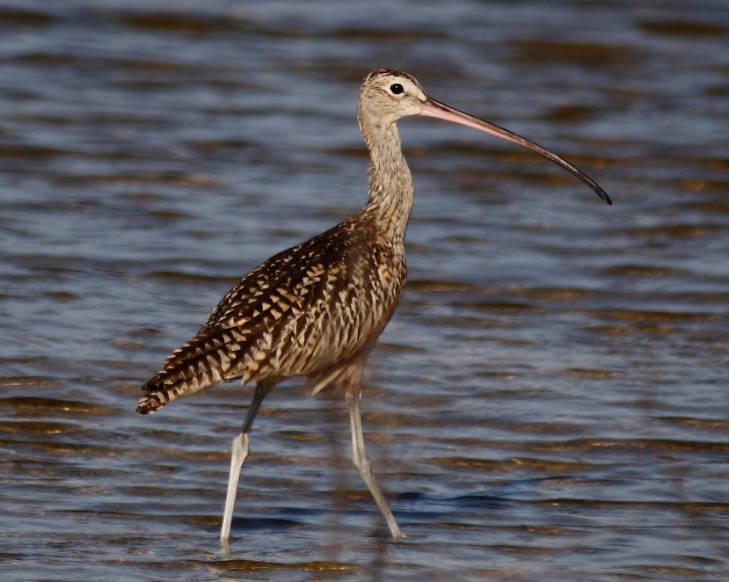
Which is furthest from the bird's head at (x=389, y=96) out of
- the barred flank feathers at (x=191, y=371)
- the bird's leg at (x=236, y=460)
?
the barred flank feathers at (x=191, y=371)

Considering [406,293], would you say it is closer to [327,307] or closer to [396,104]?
[396,104]

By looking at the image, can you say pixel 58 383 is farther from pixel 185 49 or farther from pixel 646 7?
pixel 646 7

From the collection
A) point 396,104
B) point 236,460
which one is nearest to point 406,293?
point 396,104

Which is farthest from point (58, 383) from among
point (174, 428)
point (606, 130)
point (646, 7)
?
point (646, 7)

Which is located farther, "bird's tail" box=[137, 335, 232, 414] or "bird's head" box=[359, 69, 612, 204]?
"bird's head" box=[359, 69, 612, 204]

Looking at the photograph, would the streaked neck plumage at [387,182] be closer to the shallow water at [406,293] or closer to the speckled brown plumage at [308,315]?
the speckled brown plumage at [308,315]

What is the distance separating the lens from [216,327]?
6.37 metres

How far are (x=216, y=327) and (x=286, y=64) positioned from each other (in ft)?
29.1

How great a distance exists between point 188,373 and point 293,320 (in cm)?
54

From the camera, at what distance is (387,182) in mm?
7445

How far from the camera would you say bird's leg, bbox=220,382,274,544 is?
652 centimetres

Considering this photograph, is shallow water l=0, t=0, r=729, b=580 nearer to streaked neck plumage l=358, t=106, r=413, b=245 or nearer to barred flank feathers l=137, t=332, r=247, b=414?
barred flank feathers l=137, t=332, r=247, b=414

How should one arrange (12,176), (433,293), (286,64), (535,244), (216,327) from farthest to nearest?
(286,64)
(12,176)
(535,244)
(433,293)
(216,327)

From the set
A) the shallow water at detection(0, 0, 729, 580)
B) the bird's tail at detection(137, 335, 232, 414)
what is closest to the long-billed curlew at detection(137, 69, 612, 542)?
the bird's tail at detection(137, 335, 232, 414)
